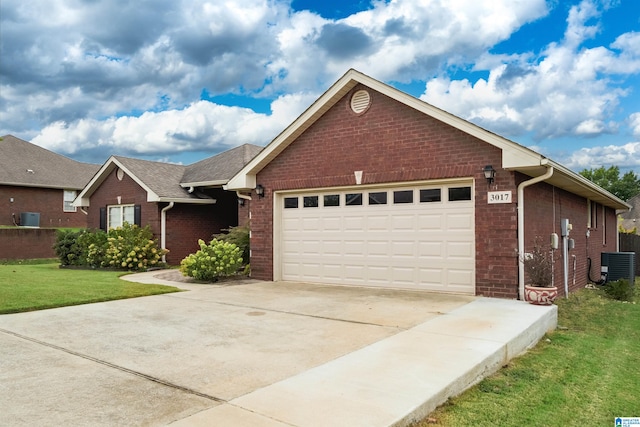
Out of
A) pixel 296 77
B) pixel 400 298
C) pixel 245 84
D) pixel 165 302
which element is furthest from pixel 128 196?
pixel 400 298

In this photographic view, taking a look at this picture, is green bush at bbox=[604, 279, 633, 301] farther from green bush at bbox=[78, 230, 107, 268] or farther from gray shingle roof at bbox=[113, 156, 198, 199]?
green bush at bbox=[78, 230, 107, 268]

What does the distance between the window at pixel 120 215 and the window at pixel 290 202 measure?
8784mm

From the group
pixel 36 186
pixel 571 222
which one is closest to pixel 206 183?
pixel 571 222

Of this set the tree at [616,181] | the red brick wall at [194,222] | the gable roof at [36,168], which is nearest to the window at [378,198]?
the red brick wall at [194,222]

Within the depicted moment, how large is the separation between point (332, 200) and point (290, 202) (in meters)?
1.35

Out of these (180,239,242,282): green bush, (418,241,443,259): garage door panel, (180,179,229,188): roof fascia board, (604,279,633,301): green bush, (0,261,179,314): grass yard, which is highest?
(180,179,229,188): roof fascia board

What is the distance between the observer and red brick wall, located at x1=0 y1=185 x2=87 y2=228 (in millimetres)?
26719

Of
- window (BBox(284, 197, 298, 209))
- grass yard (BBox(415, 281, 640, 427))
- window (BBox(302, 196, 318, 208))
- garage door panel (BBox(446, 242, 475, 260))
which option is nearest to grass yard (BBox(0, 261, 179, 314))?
window (BBox(284, 197, 298, 209))

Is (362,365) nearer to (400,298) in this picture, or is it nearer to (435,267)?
(400,298)

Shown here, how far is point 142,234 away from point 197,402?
1430cm

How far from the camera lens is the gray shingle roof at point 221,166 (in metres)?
18.0

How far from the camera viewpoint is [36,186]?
27.8m

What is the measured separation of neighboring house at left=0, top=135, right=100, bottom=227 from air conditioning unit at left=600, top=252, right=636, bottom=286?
88.1ft

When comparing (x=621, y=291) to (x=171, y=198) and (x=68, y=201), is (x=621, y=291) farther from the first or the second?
(x=68, y=201)
